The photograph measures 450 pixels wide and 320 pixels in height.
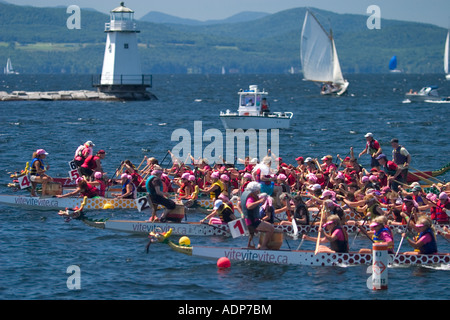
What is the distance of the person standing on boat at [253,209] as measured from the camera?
763 inches

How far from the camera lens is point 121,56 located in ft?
273

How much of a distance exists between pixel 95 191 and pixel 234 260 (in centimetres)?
826

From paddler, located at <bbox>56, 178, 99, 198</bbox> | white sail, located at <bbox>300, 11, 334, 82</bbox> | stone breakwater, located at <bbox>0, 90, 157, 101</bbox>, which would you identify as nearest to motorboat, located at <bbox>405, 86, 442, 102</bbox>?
white sail, located at <bbox>300, 11, 334, 82</bbox>

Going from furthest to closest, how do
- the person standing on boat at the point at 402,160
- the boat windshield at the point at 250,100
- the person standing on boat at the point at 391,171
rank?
the boat windshield at the point at 250,100
the person standing on boat at the point at 402,160
the person standing on boat at the point at 391,171

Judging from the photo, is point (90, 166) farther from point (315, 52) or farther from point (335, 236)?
point (315, 52)

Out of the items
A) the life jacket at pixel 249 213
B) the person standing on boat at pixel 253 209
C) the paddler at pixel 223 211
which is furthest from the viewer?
the paddler at pixel 223 211

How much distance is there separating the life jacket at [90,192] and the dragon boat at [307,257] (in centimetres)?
669

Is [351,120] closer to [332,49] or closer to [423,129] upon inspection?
[423,129]

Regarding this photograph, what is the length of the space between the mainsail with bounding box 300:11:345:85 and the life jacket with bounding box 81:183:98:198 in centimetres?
7663
